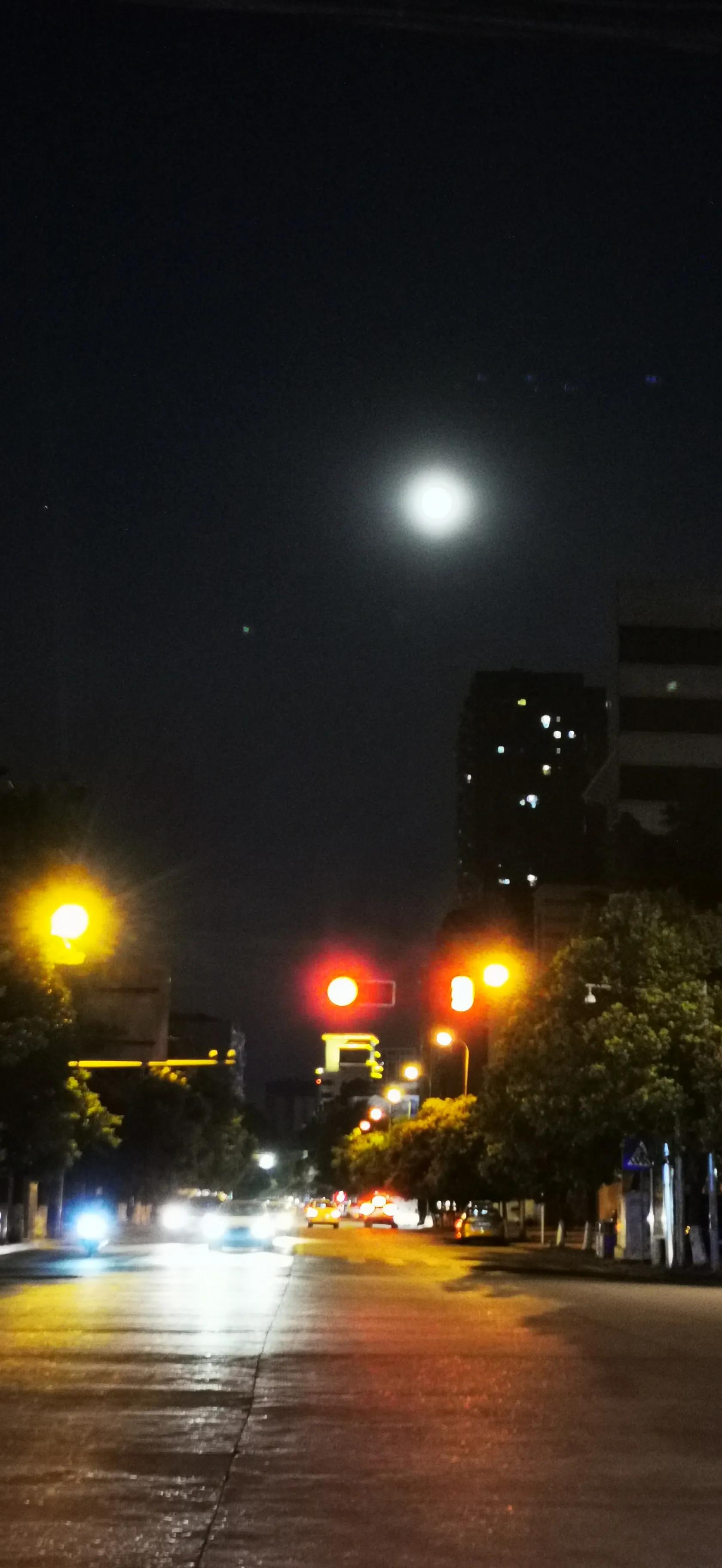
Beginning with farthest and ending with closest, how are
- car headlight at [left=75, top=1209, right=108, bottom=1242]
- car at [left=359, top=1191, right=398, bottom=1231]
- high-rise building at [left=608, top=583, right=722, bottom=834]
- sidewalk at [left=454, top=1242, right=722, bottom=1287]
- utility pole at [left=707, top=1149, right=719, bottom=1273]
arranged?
high-rise building at [left=608, top=583, right=722, bottom=834] < car at [left=359, top=1191, right=398, bottom=1231] < car headlight at [left=75, top=1209, right=108, bottom=1242] < utility pole at [left=707, top=1149, right=719, bottom=1273] < sidewalk at [left=454, top=1242, right=722, bottom=1287]

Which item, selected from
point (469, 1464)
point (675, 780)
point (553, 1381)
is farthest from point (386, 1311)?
point (675, 780)

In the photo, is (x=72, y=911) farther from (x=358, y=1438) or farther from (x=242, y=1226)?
(x=242, y=1226)

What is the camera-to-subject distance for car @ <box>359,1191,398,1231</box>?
9631cm

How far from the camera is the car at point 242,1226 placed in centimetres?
5959

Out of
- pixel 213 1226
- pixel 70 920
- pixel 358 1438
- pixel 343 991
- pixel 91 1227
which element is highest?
pixel 70 920

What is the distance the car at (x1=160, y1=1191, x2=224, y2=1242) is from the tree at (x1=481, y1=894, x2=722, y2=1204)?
32619 mm

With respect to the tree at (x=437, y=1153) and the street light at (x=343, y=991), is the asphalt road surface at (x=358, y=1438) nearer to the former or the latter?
the street light at (x=343, y=991)

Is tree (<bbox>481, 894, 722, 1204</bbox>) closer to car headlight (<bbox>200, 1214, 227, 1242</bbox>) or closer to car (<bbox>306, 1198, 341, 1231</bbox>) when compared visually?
car headlight (<bbox>200, 1214, 227, 1242</bbox>)

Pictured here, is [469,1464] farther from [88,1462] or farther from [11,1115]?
[11,1115]

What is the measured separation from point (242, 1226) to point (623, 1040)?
22.8 metres

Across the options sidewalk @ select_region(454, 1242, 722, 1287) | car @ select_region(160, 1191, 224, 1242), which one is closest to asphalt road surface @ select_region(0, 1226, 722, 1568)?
sidewalk @ select_region(454, 1242, 722, 1287)

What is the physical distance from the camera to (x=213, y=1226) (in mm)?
70750

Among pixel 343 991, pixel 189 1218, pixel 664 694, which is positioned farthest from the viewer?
pixel 664 694

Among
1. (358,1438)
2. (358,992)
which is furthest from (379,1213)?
(358,1438)
